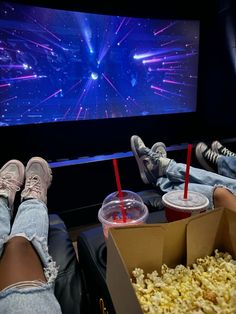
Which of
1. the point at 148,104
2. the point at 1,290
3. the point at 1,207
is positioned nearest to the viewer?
the point at 1,290

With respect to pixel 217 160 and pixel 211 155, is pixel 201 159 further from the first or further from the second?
pixel 217 160

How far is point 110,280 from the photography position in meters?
0.43

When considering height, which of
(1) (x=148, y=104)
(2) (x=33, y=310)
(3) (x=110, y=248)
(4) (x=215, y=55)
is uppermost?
(4) (x=215, y=55)

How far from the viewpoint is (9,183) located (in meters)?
1.13

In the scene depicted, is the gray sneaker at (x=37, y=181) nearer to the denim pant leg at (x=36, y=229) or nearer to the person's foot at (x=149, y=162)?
the denim pant leg at (x=36, y=229)

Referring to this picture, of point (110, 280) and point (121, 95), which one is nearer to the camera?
point (110, 280)

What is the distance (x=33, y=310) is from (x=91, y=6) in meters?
1.85

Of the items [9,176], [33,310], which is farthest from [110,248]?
[9,176]

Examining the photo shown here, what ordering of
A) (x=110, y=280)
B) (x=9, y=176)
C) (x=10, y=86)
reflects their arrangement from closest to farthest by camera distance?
(x=110, y=280), (x=9, y=176), (x=10, y=86)

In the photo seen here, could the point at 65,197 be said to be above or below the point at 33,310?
below

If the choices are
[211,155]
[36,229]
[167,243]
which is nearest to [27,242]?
[36,229]

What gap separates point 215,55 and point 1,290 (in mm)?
2286

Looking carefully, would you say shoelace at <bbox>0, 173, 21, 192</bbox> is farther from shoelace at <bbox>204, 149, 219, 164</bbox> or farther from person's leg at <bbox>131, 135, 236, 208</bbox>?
shoelace at <bbox>204, 149, 219, 164</bbox>

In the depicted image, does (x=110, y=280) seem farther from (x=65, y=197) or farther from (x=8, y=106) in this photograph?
(x=8, y=106)
